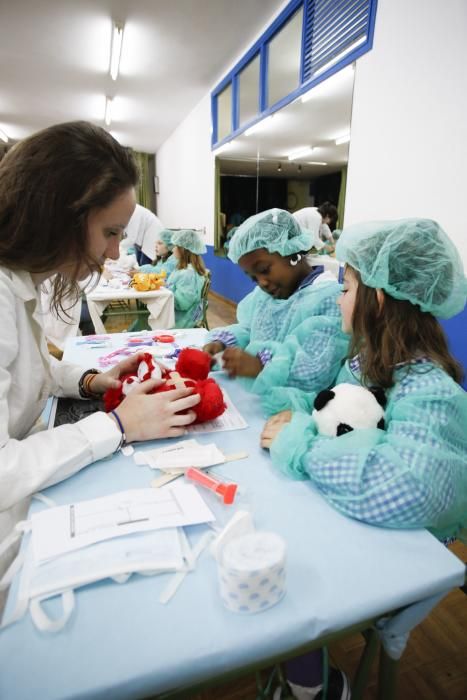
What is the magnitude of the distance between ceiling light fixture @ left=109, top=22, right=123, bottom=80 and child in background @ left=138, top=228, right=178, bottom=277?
1.97 m

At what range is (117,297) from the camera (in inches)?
125

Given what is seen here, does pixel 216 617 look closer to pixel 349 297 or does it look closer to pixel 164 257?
pixel 349 297

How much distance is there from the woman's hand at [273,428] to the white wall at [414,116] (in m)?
1.57

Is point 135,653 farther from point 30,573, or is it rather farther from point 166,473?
point 166,473

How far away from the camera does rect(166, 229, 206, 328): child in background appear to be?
345cm

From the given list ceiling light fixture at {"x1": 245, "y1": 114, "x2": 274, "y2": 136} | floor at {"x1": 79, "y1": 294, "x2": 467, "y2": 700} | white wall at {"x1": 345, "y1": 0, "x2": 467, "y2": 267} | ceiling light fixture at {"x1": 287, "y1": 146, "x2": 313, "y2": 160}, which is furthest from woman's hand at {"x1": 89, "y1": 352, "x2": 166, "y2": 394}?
ceiling light fixture at {"x1": 245, "y1": 114, "x2": 274, "y2": 136}

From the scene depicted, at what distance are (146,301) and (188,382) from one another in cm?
250

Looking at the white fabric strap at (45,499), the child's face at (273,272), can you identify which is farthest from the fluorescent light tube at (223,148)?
the white fabric strap at (45,499)

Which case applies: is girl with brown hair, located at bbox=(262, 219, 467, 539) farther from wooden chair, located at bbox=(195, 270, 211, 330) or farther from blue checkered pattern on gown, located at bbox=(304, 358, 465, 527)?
wooden chair, located at bbox=(195, 270, 211, 330)

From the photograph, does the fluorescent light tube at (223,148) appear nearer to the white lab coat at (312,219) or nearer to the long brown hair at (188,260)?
the white lab coat at (312,219)

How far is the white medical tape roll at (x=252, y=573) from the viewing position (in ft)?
1.68

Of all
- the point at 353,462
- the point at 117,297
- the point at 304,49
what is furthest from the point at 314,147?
the point at 353,462

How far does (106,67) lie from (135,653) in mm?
6205

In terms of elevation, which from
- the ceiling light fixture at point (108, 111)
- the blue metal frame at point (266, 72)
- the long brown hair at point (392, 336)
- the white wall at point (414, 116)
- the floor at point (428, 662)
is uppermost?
the ceiling light fixture at point (108, 111)
